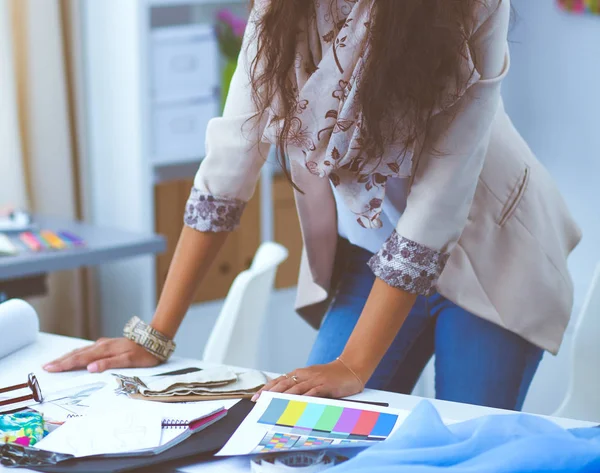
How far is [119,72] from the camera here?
2680 millimetres

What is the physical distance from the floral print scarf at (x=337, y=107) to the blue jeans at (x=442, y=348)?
0.84 feet

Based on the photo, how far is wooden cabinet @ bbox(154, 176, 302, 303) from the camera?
2721mm

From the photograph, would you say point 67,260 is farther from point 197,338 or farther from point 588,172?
point 588,172

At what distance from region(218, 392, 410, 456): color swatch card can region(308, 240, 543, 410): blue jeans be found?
0.33m

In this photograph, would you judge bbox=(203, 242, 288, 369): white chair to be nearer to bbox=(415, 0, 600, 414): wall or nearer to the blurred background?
the blurred background

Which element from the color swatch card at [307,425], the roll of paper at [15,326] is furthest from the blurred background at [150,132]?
the color swatch card at [307,425]

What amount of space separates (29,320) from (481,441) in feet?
2.33

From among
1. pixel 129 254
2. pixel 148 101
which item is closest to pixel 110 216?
pixel 148 101

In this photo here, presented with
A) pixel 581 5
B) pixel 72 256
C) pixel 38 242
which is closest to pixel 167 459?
pixel 72 256

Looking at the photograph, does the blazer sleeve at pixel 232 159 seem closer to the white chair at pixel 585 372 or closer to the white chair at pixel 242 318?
the white chair at pixel 242 318

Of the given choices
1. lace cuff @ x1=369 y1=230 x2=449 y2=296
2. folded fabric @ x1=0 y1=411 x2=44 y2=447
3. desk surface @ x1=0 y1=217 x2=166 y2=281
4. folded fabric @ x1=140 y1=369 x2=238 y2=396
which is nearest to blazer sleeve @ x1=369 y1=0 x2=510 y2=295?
lace cuff @ x1=369 y1=230 x2=449 y2=296

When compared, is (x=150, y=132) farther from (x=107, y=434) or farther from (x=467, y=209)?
(x=107, y=434)

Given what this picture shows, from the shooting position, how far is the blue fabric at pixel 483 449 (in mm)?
794

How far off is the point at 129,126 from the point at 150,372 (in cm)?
161
